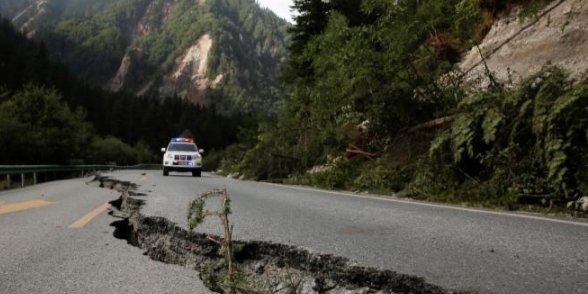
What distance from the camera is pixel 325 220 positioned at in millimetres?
6301

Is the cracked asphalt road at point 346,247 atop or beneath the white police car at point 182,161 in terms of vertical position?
beneath

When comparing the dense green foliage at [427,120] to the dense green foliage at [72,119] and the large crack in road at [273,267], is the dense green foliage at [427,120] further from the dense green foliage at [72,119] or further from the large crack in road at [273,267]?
the dense green foliage at [72,119]

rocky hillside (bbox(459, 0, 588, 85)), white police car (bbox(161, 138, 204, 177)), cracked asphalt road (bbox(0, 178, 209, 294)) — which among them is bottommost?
cracked asphalt road (bbox(0, 178, 209, 294))

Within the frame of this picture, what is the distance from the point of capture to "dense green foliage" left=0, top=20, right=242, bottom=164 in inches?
1428

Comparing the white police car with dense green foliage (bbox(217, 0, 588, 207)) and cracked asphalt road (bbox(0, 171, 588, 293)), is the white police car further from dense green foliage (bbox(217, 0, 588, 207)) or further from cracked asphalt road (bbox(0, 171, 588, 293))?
cracked asphalt road (bbox(0, 171, 588, 293))

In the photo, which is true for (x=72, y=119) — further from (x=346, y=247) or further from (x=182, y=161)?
(x=346, y=247)

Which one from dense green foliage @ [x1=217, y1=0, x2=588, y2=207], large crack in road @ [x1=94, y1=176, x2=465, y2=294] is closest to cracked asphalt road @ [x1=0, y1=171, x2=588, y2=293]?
large crack in road @ [x1=94, y1=176, x2=465, y2=294]

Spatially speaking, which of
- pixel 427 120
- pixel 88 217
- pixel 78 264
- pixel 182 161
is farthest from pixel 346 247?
pixel 182 161

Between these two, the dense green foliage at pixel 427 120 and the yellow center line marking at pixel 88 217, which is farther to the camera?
the dense green foliage at pixel 427 120

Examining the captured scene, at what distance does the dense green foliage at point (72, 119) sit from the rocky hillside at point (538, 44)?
2960cm

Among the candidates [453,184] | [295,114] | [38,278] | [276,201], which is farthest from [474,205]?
[295,114]

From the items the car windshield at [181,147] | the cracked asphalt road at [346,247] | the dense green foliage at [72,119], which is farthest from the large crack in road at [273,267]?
the dense green foliage at [72,119]

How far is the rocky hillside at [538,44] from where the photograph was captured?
12.1m

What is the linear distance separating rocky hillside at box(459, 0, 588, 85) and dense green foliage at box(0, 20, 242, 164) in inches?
1166
